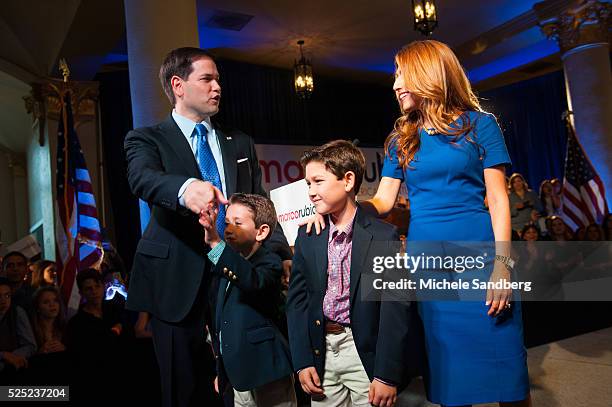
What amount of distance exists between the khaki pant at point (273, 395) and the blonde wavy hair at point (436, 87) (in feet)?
2.83

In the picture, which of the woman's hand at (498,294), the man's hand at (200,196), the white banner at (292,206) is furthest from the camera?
the white banner at (292,206)

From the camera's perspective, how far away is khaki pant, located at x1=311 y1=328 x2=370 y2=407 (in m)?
1.66

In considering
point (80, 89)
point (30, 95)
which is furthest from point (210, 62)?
point (30, 95)

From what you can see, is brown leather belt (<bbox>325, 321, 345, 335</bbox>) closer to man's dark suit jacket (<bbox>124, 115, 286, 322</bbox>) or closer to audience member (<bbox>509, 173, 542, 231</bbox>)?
man's dark suit jacket (<bbox>124, 115, 286, 322</bbox>)

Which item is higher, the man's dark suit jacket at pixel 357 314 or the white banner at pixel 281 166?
the white banner at pixel 281 166

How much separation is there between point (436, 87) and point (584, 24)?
7969 mm

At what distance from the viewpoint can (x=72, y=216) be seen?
4953mm

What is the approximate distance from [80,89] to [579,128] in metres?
7.33

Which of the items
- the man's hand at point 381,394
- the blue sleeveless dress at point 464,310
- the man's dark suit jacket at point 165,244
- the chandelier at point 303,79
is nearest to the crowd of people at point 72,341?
the man's dark suit jacket at point 165,244

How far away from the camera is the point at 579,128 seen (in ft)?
27.0

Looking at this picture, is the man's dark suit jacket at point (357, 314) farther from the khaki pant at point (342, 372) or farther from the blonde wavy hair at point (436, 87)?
the blonde wavy hair at point (436, 87)

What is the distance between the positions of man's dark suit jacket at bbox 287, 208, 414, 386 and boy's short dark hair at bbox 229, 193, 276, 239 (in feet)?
0.50

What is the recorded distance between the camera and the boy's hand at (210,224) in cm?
138

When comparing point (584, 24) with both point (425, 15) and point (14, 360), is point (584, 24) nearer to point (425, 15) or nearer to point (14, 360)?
point (425, 15)
